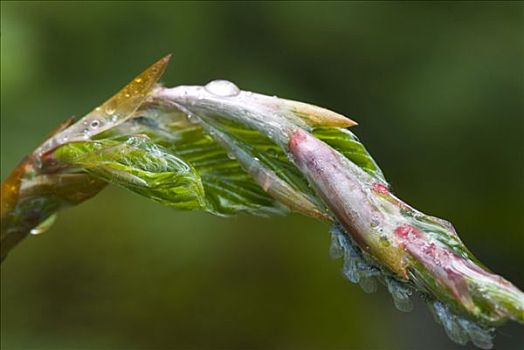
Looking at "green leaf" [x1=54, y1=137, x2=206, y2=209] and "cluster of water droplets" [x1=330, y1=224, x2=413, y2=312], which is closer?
"cluster of water droplets" [x1=330, y1=224, x2=413, y2=312]

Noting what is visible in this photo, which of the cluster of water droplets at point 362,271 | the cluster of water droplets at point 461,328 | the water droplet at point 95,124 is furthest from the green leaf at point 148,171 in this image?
the cluster of water droplets at point 461,328

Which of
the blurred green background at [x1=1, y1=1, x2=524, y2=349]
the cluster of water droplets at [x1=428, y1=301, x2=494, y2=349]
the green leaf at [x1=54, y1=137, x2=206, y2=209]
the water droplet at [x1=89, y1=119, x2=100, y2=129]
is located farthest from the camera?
the blurred green background at [x1=1, y1=1, x2=524, y2=349]

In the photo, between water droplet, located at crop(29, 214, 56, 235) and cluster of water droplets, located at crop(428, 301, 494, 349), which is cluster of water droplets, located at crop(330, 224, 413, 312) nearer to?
cluster of water droplets, located at crop(428, 301, 494, 349)

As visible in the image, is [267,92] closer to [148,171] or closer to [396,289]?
[148,171]

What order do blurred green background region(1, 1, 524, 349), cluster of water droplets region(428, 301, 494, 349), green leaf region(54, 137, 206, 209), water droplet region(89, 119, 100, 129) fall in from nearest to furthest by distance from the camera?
cluster of water droplets region(428, 301, 494, 349) → green leaf region(54, 137, 206, 209) → water droplet region(89, 119, 100, 129) → blurred green background region(1, 1, 524, 349)

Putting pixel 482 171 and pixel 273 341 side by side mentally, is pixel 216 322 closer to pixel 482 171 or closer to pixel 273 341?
pixel 273 341

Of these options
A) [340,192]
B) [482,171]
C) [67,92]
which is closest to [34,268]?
[67,92]

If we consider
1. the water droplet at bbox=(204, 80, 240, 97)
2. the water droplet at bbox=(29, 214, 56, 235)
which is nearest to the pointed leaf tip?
the water droplet at bbox=(204, 80, 240, 97)
